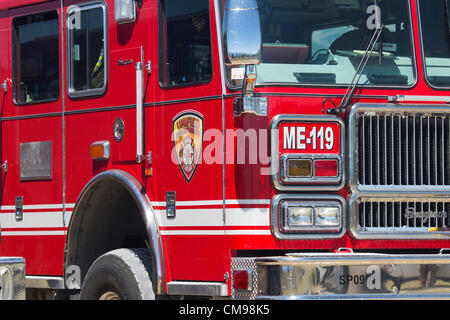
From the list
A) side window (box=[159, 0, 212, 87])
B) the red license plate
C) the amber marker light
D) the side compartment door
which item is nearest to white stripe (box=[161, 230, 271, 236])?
the red license plate

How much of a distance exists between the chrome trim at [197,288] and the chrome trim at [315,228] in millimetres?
537

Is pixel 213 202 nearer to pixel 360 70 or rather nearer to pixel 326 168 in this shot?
pixel 326 168

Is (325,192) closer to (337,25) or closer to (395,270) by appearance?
(395,270)

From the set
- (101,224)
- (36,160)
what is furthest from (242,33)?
(36,160)

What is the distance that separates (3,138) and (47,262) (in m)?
1.20

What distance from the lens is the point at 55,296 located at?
26.6 feet

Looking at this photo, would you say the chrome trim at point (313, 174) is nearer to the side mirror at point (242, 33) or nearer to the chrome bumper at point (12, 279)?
the side mirror at point (242, 33)

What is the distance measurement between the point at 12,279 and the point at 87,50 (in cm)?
229

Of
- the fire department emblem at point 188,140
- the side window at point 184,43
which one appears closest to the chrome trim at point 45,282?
the fire department emblem at point 188,140

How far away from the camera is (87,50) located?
25.2 ft

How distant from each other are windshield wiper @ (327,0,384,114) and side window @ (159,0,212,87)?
0.93 meters

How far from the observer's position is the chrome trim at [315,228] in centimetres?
623

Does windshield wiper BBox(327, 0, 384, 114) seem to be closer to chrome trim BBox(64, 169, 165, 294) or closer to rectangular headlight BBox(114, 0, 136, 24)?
chrome trim BBox(64, 169, 165, 294)
